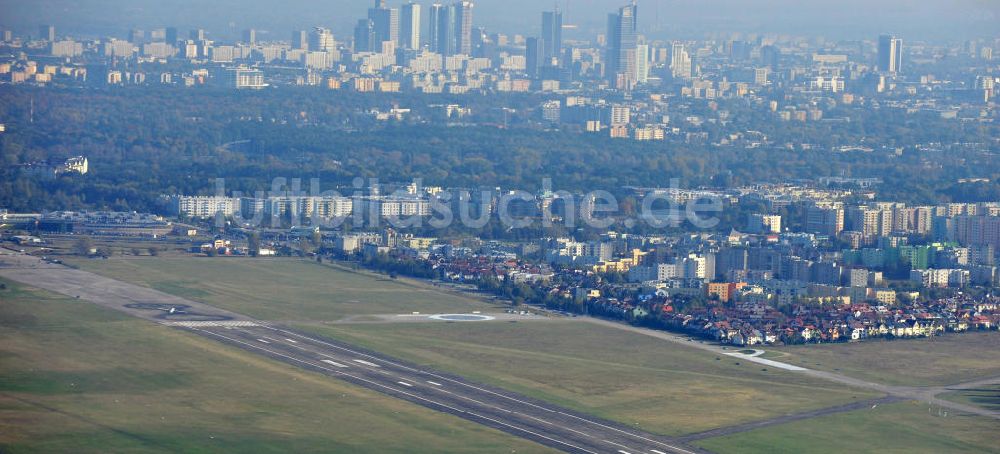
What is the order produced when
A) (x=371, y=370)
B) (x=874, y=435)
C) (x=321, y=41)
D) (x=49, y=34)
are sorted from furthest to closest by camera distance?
(x=321, y=41) → (x=49, y=34) → (x=371, y=370) → (x=874, y=435)

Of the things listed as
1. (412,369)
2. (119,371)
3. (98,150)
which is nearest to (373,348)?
(412,369)

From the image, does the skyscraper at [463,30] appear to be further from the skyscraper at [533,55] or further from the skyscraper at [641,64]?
the skyscraper at [641,64]

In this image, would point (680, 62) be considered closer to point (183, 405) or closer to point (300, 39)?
point (300, 39)

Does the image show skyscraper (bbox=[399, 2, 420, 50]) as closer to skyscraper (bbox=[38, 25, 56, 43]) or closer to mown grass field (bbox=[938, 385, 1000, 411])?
skyscraper (bbox=[38, 25, 56, 43])

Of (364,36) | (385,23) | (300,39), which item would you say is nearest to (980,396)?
(300,39)

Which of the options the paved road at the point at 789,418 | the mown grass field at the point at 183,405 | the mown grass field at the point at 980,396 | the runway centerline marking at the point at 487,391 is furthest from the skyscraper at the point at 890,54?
the paved road at the point at 789,418
